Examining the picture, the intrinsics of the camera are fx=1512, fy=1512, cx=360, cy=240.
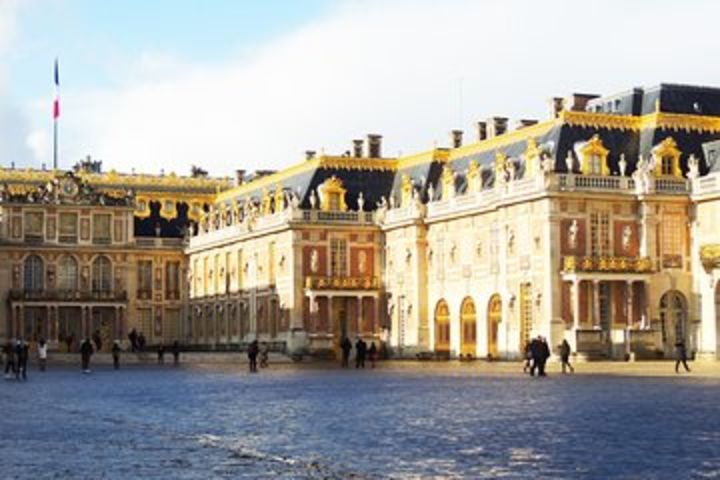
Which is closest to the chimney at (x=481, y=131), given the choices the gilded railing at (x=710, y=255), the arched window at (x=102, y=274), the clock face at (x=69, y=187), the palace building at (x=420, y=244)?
the palace building at (x=420, y=244)

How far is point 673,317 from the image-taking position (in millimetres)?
67812

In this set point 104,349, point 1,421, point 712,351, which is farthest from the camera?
point 104,349

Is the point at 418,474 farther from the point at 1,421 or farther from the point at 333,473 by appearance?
the point at 1,421

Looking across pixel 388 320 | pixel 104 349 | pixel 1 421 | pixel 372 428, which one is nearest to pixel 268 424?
pixel 372 428

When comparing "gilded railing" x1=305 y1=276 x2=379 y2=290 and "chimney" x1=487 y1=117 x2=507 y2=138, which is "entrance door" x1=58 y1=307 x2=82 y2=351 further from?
"chimney" x1=487 y1=117 x2=507 y2=138

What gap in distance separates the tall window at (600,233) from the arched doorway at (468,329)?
853cm

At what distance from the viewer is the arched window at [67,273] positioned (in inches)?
3935

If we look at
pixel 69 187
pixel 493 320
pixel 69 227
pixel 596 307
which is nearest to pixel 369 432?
pixel 596 307

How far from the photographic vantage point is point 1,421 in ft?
81.2

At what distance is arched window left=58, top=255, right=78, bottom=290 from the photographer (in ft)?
328

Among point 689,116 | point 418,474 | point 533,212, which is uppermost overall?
point 689,116

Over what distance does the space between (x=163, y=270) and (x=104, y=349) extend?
833 centimetres

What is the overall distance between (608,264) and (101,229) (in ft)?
150

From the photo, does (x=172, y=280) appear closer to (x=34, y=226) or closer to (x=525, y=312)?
(x=34, y=226)
